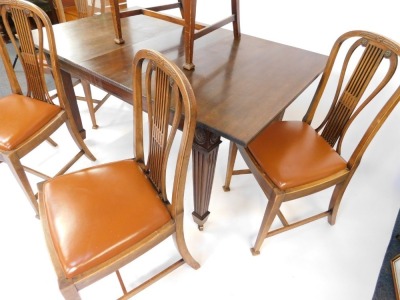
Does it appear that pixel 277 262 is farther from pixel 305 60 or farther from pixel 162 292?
pixel 305 60

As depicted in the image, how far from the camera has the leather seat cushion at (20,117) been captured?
4.13 feet

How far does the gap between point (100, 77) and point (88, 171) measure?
410mm

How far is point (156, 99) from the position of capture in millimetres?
903

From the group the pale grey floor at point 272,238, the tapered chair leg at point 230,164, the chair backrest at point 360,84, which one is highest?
the chair backrest at point 360,84

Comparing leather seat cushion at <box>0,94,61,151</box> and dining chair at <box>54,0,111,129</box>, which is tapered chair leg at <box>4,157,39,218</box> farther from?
dining chair at <box>54,0,111,129</box>

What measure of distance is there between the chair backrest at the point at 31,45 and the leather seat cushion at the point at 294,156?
40.6 inches

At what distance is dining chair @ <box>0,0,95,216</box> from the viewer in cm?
125

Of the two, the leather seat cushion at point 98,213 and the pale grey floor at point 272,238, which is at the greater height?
the leather seat cushion at point 98,213

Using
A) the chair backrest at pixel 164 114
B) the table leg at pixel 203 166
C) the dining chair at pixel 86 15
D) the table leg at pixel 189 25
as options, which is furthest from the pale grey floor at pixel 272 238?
the table leg at pixel 189 25

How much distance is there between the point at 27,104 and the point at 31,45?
0.99 feet

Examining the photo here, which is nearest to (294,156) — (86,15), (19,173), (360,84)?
(360,84)

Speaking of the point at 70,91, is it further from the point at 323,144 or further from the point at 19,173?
the point at 323,144

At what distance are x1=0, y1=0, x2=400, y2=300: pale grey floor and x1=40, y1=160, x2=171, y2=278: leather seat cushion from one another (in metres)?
0.48

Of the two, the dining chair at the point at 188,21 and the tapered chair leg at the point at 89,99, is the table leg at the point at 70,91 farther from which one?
the dining chair at the point at 188,21
